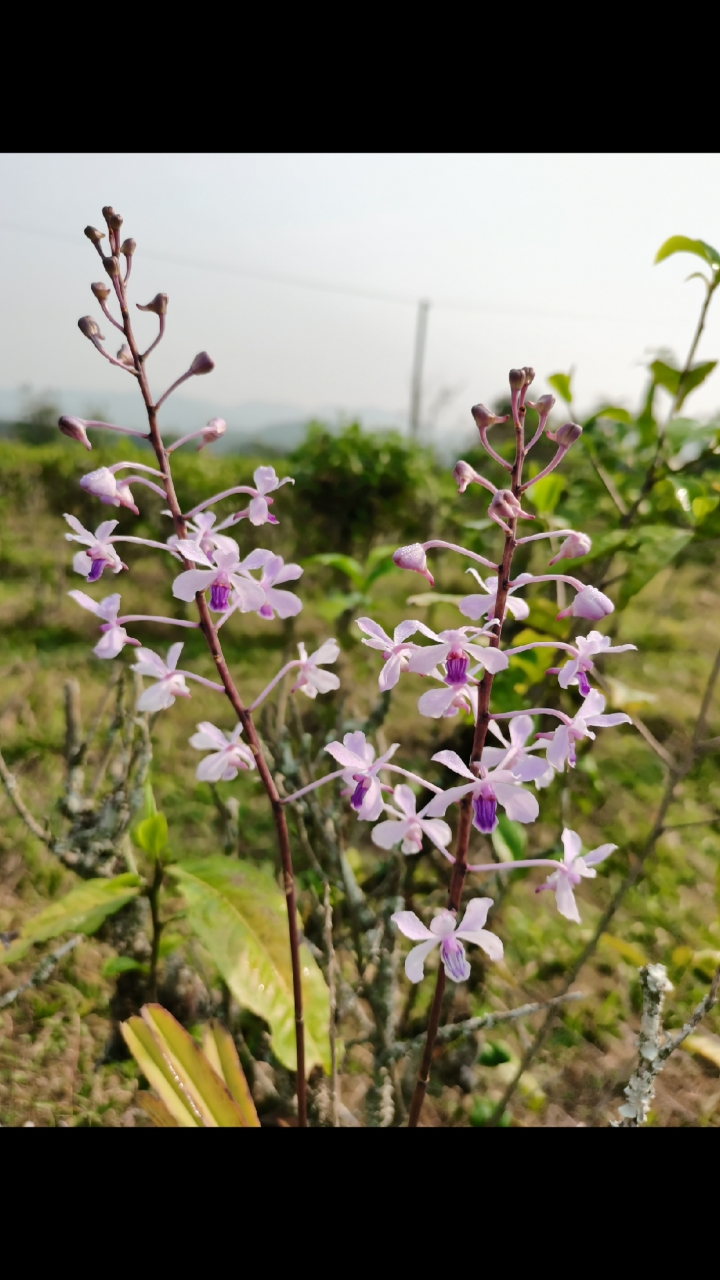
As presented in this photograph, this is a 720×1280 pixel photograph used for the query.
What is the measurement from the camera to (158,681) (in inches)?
37.3

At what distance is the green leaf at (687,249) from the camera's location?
4.67ft

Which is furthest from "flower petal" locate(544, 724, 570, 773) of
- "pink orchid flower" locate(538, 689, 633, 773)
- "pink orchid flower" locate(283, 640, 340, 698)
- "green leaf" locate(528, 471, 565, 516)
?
"green leaf" locate(528, 471, 565, 516)


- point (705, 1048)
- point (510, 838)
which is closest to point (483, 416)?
point (510, 838)

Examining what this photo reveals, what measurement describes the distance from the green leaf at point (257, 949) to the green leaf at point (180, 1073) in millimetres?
181

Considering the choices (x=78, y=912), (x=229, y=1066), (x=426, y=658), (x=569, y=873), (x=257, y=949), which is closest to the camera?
(x=426, y=658)

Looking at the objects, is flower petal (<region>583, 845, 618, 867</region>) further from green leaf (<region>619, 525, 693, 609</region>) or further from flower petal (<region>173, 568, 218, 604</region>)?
green leaf (<region>619, 525, 693, 609</region>)

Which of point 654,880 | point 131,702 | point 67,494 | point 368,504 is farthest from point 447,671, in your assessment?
point 67,494

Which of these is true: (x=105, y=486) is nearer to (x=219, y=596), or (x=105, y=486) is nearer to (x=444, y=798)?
(x=219, y=596)

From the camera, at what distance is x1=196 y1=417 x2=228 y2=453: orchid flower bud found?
3.38ft

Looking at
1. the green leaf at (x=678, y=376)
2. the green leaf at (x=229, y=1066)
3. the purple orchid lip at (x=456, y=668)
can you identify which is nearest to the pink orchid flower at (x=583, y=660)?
the purple orchid lip at (x=456, y=668)

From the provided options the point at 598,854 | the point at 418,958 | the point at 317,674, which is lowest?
the point at 418,958

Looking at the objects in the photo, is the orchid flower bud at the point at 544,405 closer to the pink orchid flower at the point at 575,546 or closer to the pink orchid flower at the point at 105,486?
the pink orchid flower at the point at 575,546

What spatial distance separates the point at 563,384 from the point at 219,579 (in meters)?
1.09

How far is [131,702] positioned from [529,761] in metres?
1.60
